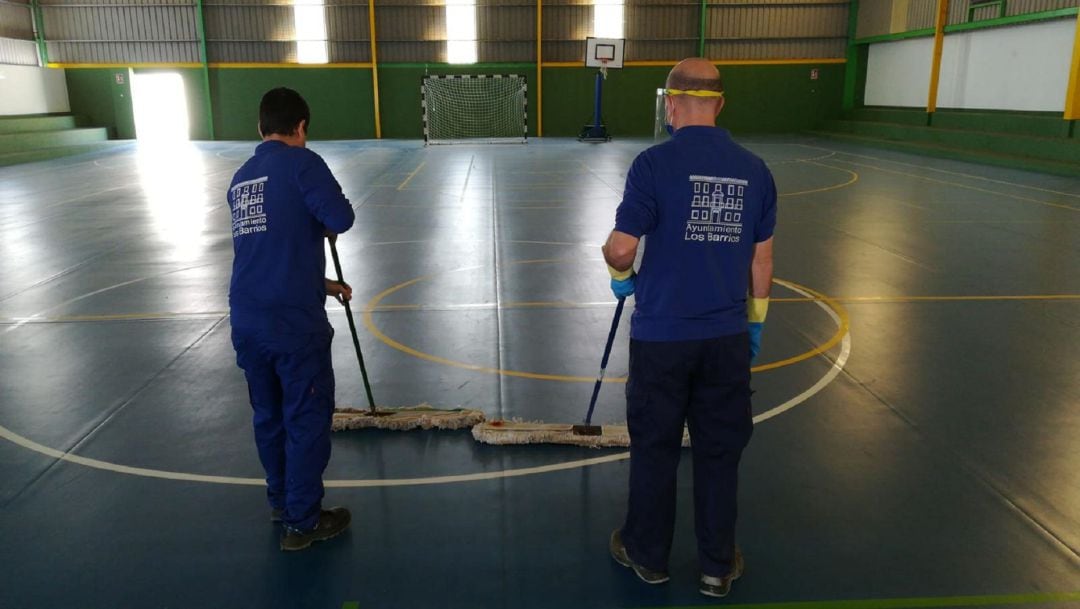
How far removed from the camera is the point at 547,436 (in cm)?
519

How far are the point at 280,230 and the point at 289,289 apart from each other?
11.4 inches

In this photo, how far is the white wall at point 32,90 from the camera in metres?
31.1

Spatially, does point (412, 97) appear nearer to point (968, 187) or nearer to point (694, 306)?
point (968, 187)

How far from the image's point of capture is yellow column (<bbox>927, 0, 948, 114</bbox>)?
94.5ft

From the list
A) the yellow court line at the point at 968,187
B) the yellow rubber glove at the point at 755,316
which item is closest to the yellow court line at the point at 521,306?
the yellow rubber glove at the point at 755,316

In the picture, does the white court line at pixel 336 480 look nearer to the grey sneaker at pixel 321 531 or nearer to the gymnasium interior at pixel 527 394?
the gymnasium interior at pixel 527 394

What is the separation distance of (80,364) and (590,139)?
96.7 ft

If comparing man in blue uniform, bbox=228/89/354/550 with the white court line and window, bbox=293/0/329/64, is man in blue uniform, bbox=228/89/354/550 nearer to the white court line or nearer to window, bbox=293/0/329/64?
the white court line

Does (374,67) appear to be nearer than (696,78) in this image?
No

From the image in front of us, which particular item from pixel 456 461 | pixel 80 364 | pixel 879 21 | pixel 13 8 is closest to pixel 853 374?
pixel 456 461

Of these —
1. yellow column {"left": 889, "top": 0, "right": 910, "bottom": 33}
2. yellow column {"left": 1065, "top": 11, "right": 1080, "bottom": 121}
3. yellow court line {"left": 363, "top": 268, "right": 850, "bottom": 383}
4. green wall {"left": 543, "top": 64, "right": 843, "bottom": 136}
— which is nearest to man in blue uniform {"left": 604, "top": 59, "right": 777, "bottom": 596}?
yellow court line {"left": 363, "top": 268, "right": 850, "bottom": 383}

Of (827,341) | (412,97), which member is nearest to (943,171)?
(827,341)

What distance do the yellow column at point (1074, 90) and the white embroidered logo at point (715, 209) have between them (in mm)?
24738

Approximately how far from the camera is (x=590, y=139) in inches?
1362
